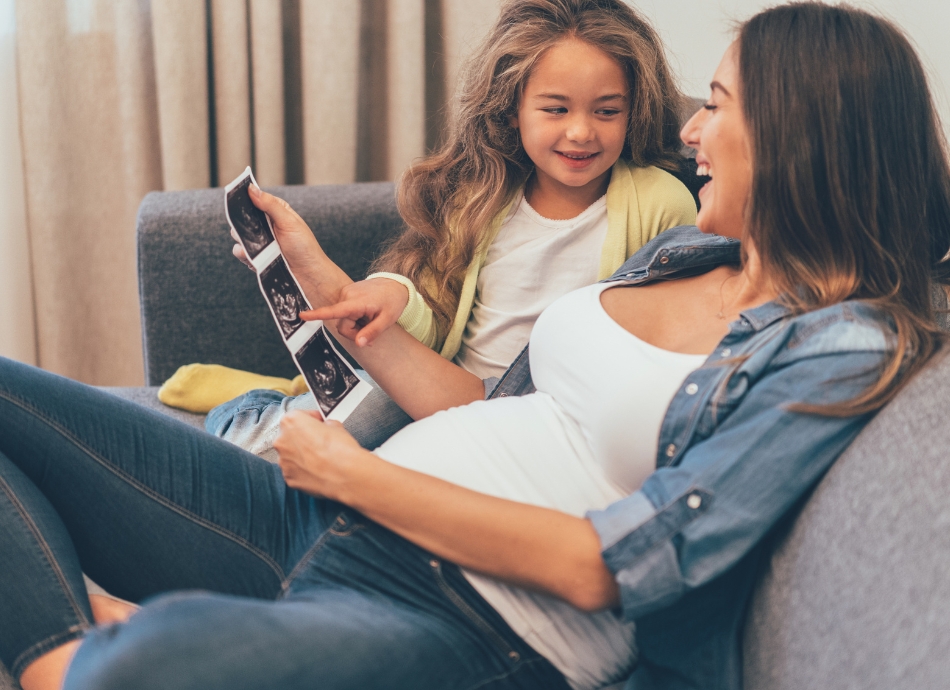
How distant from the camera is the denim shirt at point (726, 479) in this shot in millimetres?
786

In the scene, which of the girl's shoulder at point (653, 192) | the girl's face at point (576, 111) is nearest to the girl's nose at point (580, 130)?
the girl's face at point (576, 111)

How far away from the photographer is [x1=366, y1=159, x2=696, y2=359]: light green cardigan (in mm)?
1302

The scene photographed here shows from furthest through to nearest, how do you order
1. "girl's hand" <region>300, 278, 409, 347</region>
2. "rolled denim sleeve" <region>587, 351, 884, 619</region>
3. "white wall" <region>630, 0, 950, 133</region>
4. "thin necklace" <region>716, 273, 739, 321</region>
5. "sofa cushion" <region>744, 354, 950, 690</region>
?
"white wall" <region>630, 0, 950, 133</region>, "girl's hand" <region>300, 278, 409, 347</region>, "thin necklace" <region>716, 273, 739, 321</region>, "rolled denim sleeve" <region>587, 351, 884, 619</region>, "sofa cushion" <region>744, 354, 950, 690</region>

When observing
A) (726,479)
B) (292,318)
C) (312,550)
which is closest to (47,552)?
(312,550)

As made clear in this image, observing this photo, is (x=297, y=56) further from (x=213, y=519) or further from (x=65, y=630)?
(x=65, y=630)

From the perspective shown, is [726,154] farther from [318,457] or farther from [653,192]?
[318,457]

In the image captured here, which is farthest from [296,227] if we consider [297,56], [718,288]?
[297,56]

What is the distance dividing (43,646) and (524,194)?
36.2 inches

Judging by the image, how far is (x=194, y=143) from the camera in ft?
6.45

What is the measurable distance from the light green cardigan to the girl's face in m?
0.06

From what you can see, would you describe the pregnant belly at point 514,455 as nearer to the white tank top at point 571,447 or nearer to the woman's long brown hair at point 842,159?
the white tank top at point 571,447

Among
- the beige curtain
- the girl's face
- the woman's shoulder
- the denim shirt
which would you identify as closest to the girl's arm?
the girl's face

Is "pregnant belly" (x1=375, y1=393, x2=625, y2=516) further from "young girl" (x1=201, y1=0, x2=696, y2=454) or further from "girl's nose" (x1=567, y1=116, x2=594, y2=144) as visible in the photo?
"girl's nose" (x1=567, y1=116, x2=594, y2=144)

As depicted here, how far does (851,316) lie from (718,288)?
246 millimetres
